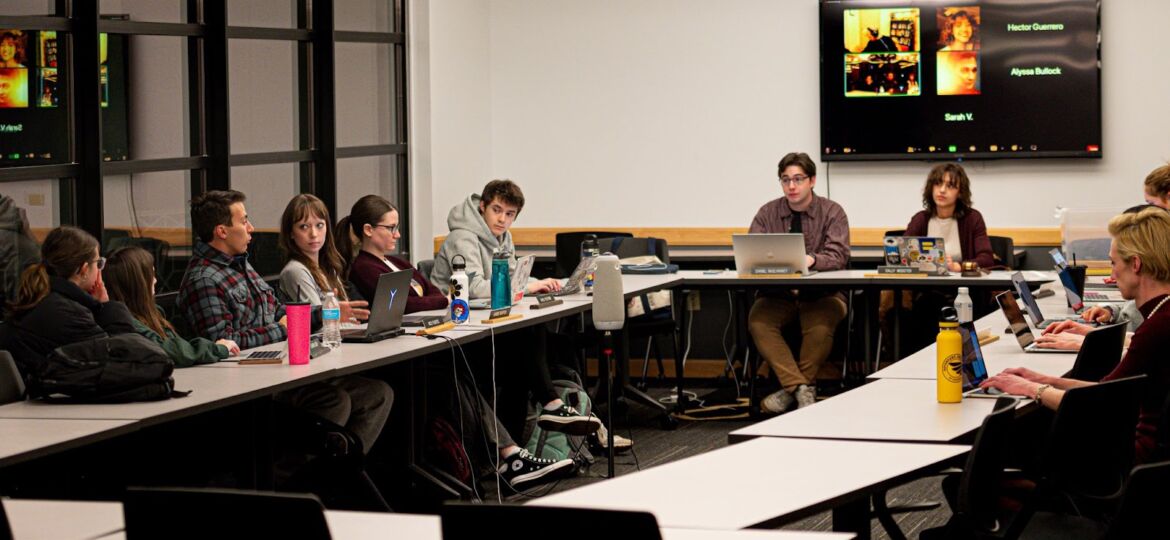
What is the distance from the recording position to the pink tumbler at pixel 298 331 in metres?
4.54

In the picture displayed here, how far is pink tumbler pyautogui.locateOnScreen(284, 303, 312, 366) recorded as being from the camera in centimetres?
454

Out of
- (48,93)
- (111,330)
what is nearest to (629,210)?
(48,93)

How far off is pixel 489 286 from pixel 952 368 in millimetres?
2965

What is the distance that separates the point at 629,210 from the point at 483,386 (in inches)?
127

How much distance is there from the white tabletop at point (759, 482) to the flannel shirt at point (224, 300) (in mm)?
2309

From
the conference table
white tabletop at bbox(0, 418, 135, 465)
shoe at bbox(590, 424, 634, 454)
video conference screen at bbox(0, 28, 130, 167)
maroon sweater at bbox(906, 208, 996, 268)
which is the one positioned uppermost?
video conference screen at bbox(0, 28, 130, 167)

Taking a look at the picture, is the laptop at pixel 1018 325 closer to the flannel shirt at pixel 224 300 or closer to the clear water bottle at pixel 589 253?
the clear water bottle at pixel 589 253

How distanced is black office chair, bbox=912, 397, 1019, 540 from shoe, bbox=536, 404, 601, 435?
2.63 meters

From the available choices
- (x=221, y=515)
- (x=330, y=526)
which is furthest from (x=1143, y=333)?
(x=221, y=515)

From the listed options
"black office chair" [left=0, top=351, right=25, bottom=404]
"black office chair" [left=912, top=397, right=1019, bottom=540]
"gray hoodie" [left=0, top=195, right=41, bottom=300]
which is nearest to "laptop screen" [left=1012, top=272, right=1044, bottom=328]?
"black office chair" [left=912, top=397, right=1019, bottom=540]

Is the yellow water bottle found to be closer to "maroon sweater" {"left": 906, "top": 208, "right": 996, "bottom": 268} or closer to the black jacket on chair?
the black jacket on chair

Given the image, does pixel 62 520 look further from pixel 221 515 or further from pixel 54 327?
pixel 54 327

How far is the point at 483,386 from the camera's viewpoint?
252 inches

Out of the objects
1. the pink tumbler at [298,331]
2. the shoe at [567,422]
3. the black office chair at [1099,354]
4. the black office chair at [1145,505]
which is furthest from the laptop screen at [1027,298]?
the black office chair at [1145,505]
